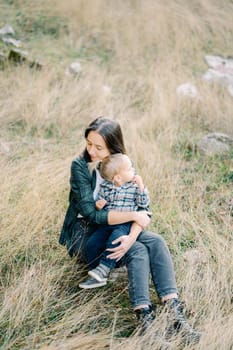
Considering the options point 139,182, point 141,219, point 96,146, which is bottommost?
point 141,219

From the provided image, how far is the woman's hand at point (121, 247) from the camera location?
258 cm

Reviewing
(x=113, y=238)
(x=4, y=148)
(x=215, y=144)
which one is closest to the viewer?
(x=113, y=238)

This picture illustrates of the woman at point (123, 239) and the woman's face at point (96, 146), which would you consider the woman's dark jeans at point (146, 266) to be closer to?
the woman at point (123, 239)

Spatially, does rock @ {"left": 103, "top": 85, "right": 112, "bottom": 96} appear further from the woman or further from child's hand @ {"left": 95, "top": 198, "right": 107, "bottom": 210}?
child's hand @ {"left": 95, "top": 198, "right": 107, "bottom": 210}

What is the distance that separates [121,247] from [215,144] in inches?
109

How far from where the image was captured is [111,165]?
9.04 feet

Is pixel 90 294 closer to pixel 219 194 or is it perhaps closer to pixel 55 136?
pixel 219 194

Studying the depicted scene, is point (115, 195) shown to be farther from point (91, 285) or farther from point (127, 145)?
point (127, 145)

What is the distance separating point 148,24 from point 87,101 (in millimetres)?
3573

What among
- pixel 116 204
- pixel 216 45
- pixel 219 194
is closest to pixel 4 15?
pixel 216 45

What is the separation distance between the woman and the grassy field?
0.38ft

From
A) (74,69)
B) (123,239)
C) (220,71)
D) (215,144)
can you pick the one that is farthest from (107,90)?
(123,239)

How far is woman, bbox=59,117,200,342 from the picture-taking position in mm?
2493

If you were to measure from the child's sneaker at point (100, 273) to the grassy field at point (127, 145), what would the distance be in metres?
0.17
